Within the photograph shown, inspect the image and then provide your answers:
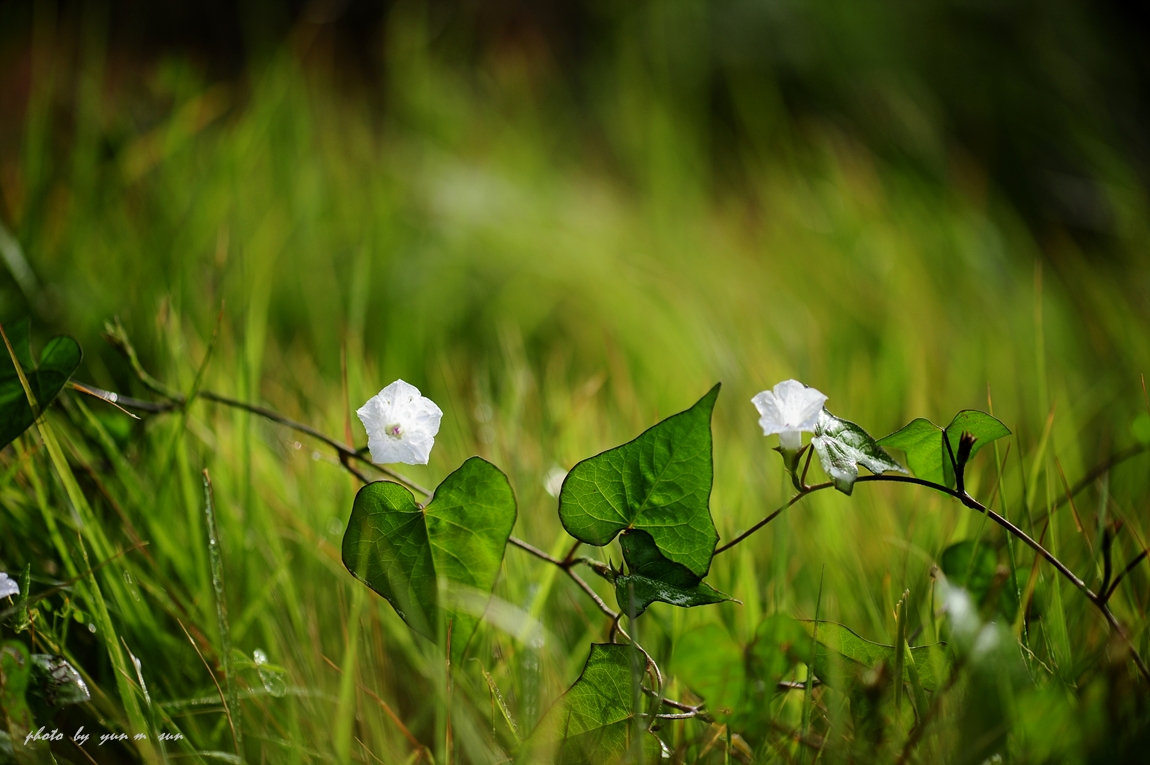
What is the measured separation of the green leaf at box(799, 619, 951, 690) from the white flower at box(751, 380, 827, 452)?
104 mm

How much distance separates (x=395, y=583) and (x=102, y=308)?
2.01 feet

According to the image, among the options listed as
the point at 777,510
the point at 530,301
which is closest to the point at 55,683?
the point at 777,510

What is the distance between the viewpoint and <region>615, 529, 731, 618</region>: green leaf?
0.31 meters

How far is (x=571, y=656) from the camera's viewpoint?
48 centimetres

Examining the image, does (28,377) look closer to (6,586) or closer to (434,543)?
(6,586)

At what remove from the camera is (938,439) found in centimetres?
35

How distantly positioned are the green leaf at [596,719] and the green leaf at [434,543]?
6 centimetres

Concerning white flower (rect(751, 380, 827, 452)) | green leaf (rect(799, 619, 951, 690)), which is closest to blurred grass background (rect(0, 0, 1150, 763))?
green leaf (rect(799, 619, 951, 690))

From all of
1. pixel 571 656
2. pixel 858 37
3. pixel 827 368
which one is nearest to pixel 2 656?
pixel 571 656

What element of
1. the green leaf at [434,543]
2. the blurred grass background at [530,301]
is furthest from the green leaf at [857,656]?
the green leaf at [434,543]

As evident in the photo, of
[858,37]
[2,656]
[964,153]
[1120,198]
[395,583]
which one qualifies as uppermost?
[858,37]

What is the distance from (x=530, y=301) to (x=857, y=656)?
86cm

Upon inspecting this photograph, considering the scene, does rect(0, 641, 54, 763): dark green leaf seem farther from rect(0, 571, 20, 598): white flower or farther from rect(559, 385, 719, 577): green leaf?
rect(559, 385, 719, 577): green leaf

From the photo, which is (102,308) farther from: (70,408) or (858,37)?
(858,37)
